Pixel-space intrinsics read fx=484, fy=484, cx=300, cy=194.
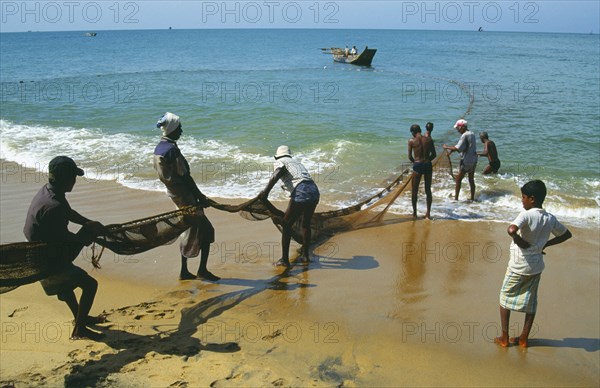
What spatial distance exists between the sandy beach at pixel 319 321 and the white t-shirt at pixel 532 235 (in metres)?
0.76

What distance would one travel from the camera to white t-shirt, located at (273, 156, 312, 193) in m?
5.27

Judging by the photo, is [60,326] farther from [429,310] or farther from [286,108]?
[286,108]

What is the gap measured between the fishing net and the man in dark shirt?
2.1 inches

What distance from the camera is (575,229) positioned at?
7.22 metres

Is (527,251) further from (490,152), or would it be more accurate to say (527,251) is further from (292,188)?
(490,152)

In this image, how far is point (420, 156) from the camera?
7.41m

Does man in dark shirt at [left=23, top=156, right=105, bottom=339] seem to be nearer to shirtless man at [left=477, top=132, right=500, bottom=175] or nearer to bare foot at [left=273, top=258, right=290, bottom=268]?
bare foot at [left=273, top=258, right=290, bottom=268]

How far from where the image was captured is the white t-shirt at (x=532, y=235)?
12.2 ft

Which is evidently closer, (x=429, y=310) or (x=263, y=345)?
(x=263, y=345)

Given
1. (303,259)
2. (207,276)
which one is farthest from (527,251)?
(207,276)

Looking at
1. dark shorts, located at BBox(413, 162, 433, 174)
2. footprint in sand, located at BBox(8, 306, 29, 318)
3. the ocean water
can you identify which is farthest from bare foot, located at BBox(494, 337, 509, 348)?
footprint in sand, located at BBox(8, 306, 29, 318)

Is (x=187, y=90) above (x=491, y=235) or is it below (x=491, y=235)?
above

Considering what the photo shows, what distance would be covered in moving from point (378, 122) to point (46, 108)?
12.5 m

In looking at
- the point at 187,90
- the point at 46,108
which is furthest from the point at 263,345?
the point at 187,90
